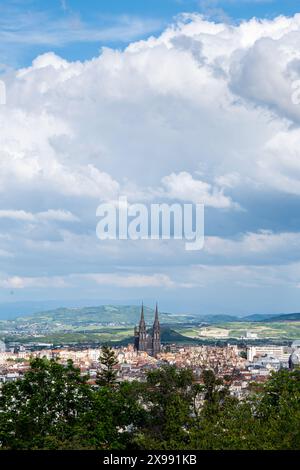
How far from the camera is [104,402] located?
43.6 meters

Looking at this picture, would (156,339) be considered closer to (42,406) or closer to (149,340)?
(149,340)

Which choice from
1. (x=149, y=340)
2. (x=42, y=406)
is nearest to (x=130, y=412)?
(x=42, y=406)

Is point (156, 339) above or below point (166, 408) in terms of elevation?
above

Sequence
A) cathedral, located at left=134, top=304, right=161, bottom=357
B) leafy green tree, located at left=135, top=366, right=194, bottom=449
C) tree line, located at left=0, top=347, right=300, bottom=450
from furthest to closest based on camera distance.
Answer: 1. cathedral, located at left=134, top=304, right=161, bottom=357
2. leafy green tree, located at left=135, top=366, right=194, bottom=449
3. tree line, located at left=0, top=347, right=300, bottom=450

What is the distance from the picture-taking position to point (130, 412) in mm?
44562

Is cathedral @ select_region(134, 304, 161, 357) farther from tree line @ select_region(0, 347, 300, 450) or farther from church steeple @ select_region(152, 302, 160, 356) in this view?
tree line @ select_region(0, 347, 300, 450)

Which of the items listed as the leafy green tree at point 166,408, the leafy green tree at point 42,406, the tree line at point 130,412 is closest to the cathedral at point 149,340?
the leafy green tree at point 166,408

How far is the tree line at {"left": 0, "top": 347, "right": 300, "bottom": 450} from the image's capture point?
1491 inches

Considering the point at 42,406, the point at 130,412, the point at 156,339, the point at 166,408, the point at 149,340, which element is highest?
the point at 156,339

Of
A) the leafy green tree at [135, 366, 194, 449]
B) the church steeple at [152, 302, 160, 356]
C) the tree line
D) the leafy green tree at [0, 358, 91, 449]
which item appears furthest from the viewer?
the church steeple at [152, 302, 160, 356]

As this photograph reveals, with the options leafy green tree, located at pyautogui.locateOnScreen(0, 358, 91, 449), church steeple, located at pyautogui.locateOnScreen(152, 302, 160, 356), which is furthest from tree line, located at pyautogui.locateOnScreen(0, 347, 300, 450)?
church steeple, located at pyautogui.locateOnScreen(152, 302, 160, 356)
